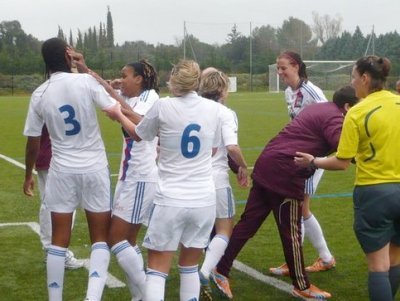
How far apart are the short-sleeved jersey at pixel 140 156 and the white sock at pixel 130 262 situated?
0.51m

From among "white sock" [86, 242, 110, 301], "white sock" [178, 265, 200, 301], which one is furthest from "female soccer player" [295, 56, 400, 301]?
"white sock" [86, 242, 110, 301]

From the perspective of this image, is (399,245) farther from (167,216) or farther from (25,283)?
(25,283)

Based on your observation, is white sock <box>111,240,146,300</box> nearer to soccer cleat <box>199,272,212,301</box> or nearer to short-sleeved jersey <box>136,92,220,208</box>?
soccer cleat <box>199,272,212,301</box>

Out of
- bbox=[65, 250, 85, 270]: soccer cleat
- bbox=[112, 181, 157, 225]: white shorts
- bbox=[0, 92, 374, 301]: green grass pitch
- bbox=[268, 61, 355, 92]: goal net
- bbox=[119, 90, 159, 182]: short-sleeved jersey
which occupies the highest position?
bbox=[119, 90, 159, 182]: short-sleeved jersey

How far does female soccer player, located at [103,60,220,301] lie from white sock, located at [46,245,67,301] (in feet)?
2.54

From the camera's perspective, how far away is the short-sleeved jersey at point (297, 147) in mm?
5352

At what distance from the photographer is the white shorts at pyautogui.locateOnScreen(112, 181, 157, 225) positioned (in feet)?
17.1

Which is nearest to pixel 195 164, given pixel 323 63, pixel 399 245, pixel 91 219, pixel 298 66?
pixel 91 219

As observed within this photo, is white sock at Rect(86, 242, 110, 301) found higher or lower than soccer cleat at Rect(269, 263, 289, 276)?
higher

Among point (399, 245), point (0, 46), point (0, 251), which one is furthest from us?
point (0, 46)

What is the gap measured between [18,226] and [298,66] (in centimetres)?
391

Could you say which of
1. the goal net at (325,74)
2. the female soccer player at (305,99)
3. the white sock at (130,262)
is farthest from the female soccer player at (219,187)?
the goal net at (325,74)

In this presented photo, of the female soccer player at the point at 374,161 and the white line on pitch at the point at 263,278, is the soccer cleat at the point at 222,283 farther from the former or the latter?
the female soccer player at the point at 374,161

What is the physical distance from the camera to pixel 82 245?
740cm
